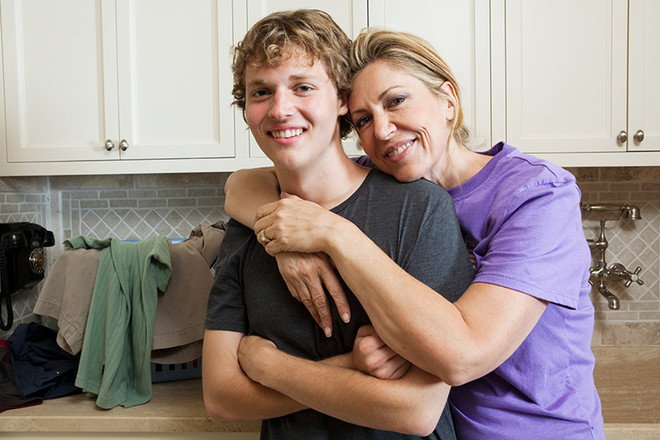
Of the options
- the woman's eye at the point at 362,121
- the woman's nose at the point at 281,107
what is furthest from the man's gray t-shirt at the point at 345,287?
the woman's nose at the point at 281,107

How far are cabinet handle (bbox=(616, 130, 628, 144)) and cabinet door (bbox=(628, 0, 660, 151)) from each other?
0.02m

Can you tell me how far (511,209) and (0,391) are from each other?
1.60 meters

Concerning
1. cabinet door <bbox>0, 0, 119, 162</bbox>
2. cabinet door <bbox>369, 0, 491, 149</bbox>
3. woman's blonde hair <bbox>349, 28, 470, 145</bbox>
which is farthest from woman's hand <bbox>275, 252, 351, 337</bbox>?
cabinet door <bbox>0, 0, 119, 162</bbox>

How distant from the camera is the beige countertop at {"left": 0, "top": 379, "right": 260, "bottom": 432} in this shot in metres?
1.56

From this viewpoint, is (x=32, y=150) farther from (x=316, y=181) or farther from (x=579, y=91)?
(x=579, y=91)

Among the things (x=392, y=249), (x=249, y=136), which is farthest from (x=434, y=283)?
(x=249, y=136)

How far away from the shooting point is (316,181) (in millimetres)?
1052

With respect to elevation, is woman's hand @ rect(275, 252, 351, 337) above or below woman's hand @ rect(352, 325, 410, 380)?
above

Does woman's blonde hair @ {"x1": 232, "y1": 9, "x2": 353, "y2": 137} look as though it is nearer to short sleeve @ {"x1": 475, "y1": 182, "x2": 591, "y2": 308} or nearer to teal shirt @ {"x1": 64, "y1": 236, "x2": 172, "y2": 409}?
short sleeve @ {"x1": 475, "y1": 182, "x2": 591, "y2": 308}

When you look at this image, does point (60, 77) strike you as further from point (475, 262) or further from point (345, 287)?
point (475, 262)

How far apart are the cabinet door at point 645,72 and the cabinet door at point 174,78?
1.40 metres

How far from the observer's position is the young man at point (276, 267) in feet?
3.05

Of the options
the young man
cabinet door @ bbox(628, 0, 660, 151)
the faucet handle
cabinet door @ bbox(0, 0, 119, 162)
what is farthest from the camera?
the faucet handle

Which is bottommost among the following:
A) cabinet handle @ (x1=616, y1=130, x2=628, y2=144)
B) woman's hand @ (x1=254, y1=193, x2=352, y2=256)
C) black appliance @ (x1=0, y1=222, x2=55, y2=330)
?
black appliance @ (x1=0, y1=222, x2=55, y2=330)
